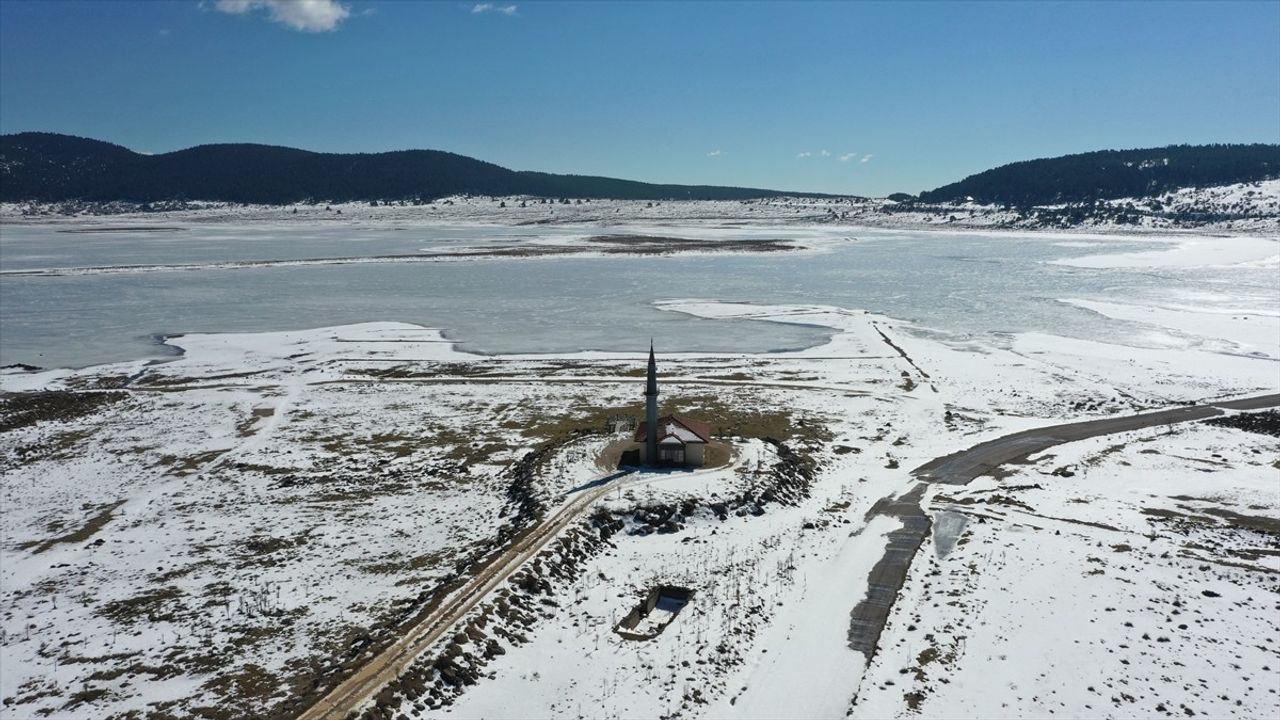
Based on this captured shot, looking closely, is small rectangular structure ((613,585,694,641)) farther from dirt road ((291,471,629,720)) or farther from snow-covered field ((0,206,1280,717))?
dirt road ((291,471,629,720))

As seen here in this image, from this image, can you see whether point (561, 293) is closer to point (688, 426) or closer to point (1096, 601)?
point (688, 426)

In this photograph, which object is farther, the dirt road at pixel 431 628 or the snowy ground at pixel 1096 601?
the snowy ground at pixel 1096 601

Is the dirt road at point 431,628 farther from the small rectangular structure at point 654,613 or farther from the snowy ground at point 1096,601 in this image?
the snowy ground at point 1096,601

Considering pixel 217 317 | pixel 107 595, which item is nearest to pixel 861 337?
pixel 107 595

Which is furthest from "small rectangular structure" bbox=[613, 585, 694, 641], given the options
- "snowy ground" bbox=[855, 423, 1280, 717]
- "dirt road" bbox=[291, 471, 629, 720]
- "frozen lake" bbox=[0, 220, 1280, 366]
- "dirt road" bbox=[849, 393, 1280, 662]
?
"frozen lake" bbox=[0, 220, 1280, 366]

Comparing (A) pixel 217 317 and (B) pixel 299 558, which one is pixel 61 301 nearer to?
(A) pixel 217 317

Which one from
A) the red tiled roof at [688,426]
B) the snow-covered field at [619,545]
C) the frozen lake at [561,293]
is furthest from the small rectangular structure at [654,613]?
the frozen lake at [561,293]
